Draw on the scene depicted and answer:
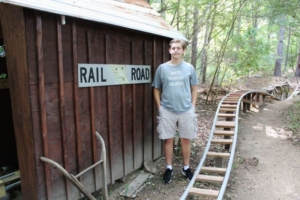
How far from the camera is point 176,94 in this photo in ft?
12.7

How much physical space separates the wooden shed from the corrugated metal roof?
0.02 meters

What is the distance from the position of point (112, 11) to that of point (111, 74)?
93 cm

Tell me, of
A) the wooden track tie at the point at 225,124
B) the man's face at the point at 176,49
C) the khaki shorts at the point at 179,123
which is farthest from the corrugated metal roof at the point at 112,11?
the wooden track tie at the point at 225,124

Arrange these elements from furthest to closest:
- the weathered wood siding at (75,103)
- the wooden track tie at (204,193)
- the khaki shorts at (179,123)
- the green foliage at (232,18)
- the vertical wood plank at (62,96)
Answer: the green foliage at (232,18), the khaki shorts at (179,123), the wooden track tie at (204,193), the vertical wood plank at (62,96), the weathered wood siding at (75,103)

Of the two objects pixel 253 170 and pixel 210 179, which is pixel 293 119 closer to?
pixel 253 170

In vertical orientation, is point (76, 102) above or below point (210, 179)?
above

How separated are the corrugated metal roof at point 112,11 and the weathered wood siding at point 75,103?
0.18m

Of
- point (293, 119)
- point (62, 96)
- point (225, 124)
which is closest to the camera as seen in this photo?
point (62, 96)

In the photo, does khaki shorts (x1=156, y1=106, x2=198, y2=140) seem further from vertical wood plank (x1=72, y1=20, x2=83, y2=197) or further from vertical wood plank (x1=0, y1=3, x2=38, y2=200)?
vertical wood plank (x1=0, y1=3, x2=38, y2=200)

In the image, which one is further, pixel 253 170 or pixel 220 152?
pixel 220 152

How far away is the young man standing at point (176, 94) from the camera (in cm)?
388

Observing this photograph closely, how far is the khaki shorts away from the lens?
13.1 feet

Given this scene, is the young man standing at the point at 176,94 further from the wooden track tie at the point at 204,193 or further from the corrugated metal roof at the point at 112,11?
the wooden track tie at the point at 204,193

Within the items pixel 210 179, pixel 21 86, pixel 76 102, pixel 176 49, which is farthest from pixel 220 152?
pixel 21 86
